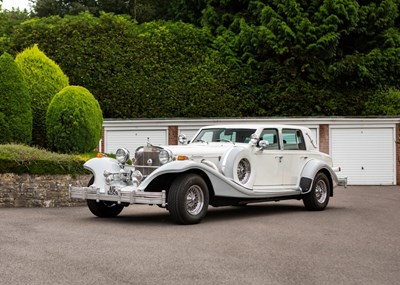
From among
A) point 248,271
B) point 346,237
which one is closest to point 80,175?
point 346,237

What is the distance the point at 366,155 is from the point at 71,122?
11048 mm

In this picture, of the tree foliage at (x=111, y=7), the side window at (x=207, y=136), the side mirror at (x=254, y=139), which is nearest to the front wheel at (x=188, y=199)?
the side mirror at (x=254, y=139)

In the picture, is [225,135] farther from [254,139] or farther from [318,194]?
[318,194]

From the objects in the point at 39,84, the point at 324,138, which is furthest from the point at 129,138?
the point at 324,138

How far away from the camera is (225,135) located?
13.3 metres

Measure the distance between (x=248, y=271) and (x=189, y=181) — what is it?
4.01m

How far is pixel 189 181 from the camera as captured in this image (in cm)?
1084

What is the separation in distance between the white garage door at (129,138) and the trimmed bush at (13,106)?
600 centimetres

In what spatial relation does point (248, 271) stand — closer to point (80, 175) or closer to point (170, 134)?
point (80, 175)

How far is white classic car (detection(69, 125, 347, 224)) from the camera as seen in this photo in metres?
10.9

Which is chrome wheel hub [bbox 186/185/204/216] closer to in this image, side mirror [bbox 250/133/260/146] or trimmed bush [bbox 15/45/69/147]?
side mirror [bbox 250/133/260/146]

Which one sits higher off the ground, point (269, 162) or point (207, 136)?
point (207, 136)

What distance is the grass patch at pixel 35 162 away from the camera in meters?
14.6

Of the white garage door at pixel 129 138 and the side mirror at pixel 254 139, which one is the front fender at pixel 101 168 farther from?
the white garage door at pixel 129 138
